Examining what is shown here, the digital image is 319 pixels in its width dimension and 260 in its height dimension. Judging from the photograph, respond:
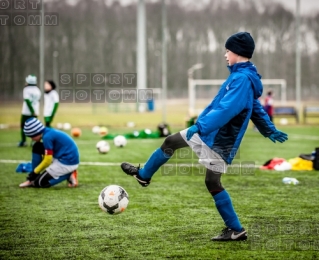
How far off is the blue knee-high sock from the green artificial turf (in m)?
0.69

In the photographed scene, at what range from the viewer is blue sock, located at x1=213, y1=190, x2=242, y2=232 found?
5.63 metres

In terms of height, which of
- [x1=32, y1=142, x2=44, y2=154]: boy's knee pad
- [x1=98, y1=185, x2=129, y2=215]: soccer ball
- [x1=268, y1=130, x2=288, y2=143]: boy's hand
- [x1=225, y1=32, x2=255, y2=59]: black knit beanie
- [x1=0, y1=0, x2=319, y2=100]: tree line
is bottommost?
[x1=98, y1=185, x2=129, y2=215]: soccer ball

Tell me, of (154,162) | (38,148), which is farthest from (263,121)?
(38,148)

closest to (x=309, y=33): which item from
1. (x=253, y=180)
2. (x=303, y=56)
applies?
(x=303, y=56)

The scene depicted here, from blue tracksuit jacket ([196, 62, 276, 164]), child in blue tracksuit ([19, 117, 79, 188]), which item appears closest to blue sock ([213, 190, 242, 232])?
blue tracksuit jacket ([196, 62, 276, 164])

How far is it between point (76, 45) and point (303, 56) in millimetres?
40302

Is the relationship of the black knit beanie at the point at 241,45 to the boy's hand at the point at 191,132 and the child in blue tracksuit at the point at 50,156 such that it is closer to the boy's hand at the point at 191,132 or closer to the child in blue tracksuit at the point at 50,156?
the boy's hand at the point at 191,132

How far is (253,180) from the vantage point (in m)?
10.2

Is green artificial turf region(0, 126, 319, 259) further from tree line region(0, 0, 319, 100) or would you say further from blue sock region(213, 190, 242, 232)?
tree line region(0, 0, 319, 100)

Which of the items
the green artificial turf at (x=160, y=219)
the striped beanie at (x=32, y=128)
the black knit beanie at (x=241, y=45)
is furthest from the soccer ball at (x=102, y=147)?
the black knit beanie at (x=241, y=45)

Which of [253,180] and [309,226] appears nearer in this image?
[309,226]

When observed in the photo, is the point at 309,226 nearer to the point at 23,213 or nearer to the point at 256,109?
the point at 256,109

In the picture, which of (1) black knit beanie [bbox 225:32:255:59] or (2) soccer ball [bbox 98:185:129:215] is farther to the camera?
(2) soccer ball [bbox 98:185:129:215]

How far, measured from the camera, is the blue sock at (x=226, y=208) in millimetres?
5629
